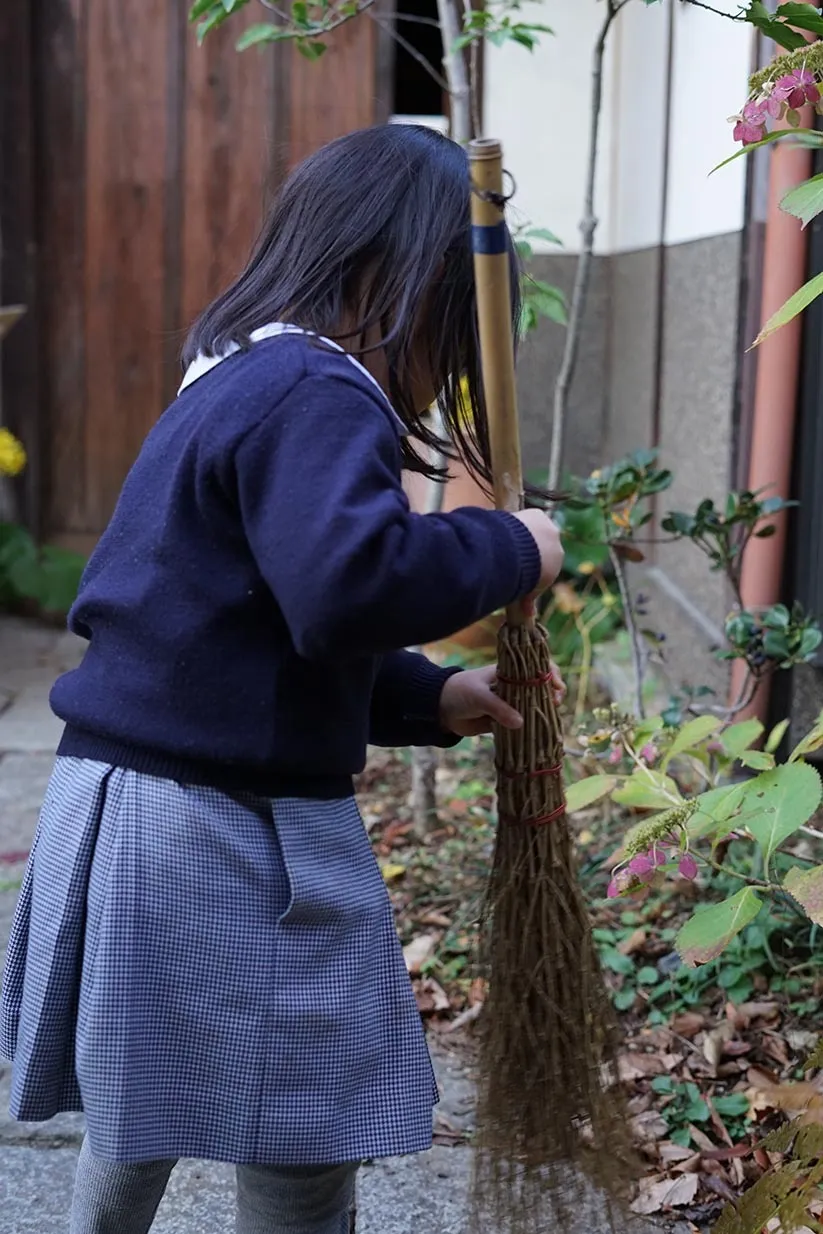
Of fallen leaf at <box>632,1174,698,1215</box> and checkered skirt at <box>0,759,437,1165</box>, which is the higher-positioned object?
checkered skirt at <box>0,759,437,1165</box>

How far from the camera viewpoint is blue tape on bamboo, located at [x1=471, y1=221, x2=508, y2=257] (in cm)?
137

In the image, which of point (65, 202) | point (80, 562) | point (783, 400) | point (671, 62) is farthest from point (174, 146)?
point (783, 400)

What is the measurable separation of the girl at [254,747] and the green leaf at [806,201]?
34 centimetres

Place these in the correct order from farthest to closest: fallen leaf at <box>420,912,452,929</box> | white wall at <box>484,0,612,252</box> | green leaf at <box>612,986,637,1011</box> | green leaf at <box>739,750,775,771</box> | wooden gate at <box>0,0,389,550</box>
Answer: wooden gate at <box>0,0,389,550</box> → white wall at <box>484,0,612,252</box> → fallen leaf at <box>420,912,452,929</box> → green leaf at <box>612,986,637,1011</box> → green leaf at <box>739,750,775,771</box>

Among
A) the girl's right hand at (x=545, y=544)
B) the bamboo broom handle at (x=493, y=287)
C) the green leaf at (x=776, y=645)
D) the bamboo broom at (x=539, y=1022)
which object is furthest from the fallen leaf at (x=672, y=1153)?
the bamboo broom handle at (x=493, y=287)

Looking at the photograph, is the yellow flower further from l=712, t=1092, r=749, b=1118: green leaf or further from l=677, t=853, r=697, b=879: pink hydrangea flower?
l=677, t=853, r=697, b=879: pink hydrangea flower

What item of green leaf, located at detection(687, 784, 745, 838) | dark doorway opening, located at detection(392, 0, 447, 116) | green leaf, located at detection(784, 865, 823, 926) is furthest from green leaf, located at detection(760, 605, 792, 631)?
dark doorway opening, located at detection(392, 0, 447, 116)

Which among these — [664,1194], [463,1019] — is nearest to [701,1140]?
[664,1194]

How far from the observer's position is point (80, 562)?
5.48 metres

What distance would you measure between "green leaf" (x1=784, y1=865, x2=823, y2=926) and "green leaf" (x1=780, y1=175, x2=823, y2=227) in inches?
27.8

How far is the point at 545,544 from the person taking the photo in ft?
4.60

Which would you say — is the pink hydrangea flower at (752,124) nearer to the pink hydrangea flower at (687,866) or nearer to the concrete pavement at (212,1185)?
the pink hydrangea flower at (687,866)

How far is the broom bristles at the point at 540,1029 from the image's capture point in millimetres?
1688

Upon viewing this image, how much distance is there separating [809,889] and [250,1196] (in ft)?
2.30
